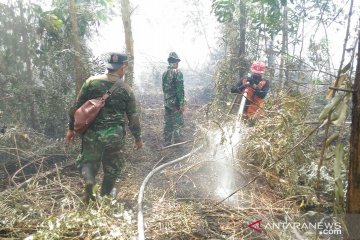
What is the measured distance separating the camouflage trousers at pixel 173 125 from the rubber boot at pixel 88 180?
3.18m

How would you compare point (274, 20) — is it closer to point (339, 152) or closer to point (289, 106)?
point (289, 106)

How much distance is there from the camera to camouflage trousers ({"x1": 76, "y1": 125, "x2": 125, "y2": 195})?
145 inches

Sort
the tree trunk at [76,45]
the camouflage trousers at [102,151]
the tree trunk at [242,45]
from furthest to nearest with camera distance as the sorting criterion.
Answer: the tree trunk at [242,45]
the tree trunk at [76,45]
the camouflage trousers at [102,151]

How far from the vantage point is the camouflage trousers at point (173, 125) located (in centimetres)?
675

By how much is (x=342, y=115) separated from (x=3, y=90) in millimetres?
6297

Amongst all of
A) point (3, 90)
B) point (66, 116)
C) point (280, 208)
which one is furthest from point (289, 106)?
point (3, 90)

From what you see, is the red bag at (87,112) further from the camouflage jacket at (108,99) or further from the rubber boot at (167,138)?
the rubber boot at (167,138)

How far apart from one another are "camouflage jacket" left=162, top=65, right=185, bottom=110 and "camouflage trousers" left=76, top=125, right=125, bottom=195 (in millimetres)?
2851

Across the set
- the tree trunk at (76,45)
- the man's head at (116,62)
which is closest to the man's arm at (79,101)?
the man's head at (116,62)

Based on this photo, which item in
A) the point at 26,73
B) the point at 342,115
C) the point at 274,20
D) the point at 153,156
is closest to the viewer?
the point at 342,115

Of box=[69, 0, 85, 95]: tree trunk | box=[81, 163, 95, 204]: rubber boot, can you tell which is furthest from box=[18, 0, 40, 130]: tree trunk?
box=[81, 163, 95, 204]: rubber boot

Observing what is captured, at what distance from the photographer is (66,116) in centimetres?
682

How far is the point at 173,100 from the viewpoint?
6.75m

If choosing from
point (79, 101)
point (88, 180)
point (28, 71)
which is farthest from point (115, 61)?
point (28, 71)
